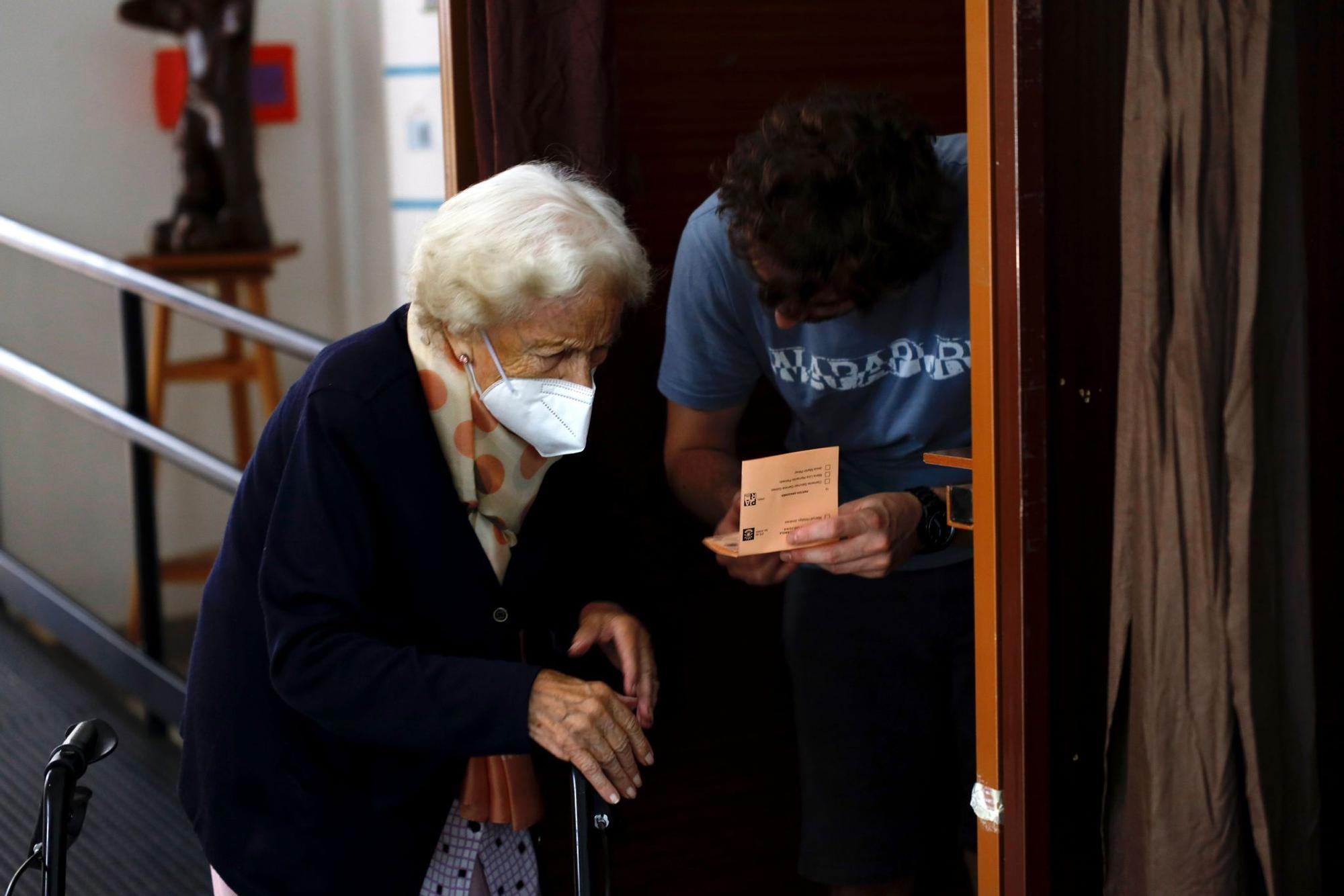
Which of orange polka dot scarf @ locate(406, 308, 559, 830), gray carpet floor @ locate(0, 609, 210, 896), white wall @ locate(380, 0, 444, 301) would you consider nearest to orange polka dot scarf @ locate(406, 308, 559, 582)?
orange polka dot scarf @ locate(406, 308, 559, 830)

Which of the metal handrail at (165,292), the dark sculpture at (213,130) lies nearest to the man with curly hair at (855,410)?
the metal handrail at (165,292)

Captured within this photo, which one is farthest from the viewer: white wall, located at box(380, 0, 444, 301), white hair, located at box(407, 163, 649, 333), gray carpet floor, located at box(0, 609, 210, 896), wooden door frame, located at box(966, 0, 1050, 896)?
white wall, located at box(380, 0, 444, 301)

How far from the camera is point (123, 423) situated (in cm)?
300

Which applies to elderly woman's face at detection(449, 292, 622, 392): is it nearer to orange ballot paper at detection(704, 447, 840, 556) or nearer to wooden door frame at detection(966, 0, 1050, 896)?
orange ballot paper at detection(704, 447, 840, 556)

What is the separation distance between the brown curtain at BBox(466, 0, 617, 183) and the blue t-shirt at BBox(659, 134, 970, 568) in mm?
264

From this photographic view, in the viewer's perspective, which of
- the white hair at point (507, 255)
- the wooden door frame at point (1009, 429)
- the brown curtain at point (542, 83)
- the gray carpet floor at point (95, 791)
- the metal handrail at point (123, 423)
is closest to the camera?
the wooden door frame at point (1009, 429)

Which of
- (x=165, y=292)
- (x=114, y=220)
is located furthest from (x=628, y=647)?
(x=114, y=220)

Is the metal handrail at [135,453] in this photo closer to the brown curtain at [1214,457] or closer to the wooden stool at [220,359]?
the wooden stool at [220,359]

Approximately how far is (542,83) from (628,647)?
37.0 inches

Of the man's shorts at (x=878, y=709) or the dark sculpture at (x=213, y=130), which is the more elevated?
the dark sculpture at (x=213, y=130)

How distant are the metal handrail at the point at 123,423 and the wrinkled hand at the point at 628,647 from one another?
50.4 inches

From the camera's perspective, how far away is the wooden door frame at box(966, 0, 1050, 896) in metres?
1.22

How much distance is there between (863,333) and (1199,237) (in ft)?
2.04

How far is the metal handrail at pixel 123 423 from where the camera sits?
279 centimetres
